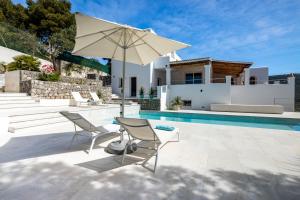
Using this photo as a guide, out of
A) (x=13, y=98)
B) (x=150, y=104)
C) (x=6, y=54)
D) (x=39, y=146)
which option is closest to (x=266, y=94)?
(x=150, y=104)

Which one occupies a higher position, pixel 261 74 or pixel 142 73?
pixel 261 74

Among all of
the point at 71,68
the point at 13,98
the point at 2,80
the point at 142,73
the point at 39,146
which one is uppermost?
the point at 71,68

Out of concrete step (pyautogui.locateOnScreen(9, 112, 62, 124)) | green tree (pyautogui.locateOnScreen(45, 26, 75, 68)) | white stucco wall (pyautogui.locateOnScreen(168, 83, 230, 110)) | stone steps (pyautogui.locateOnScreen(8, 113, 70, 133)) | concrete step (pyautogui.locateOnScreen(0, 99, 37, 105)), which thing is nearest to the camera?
stone steps (pyautogui.locateOnScreen(8, 113, 70, 133))

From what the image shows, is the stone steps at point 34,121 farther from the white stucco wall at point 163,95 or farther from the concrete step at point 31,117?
the white stucco wall at point 163,95

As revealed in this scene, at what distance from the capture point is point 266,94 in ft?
55.1

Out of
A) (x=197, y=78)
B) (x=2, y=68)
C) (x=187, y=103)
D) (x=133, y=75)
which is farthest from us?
(x=197, y=78)

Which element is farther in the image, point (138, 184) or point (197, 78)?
point (197, 78)

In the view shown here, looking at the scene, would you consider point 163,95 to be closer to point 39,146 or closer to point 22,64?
point 22,64

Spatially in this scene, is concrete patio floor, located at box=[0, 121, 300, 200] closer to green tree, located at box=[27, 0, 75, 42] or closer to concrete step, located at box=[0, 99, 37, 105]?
concrete step, located at box=[0, 99, 37, 105]

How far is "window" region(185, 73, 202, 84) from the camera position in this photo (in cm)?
2102

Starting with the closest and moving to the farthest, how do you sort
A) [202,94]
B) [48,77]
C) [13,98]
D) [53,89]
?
[13,98]
[53,89]
[48,77]
[202,94]

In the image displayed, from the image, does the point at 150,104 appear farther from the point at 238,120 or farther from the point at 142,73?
the point at 238,120

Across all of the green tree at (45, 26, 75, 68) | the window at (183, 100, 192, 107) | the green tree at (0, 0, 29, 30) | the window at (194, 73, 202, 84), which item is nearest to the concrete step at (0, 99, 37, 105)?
the green tree at (45, 26, 75, 68)

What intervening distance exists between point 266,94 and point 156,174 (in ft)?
56.7
